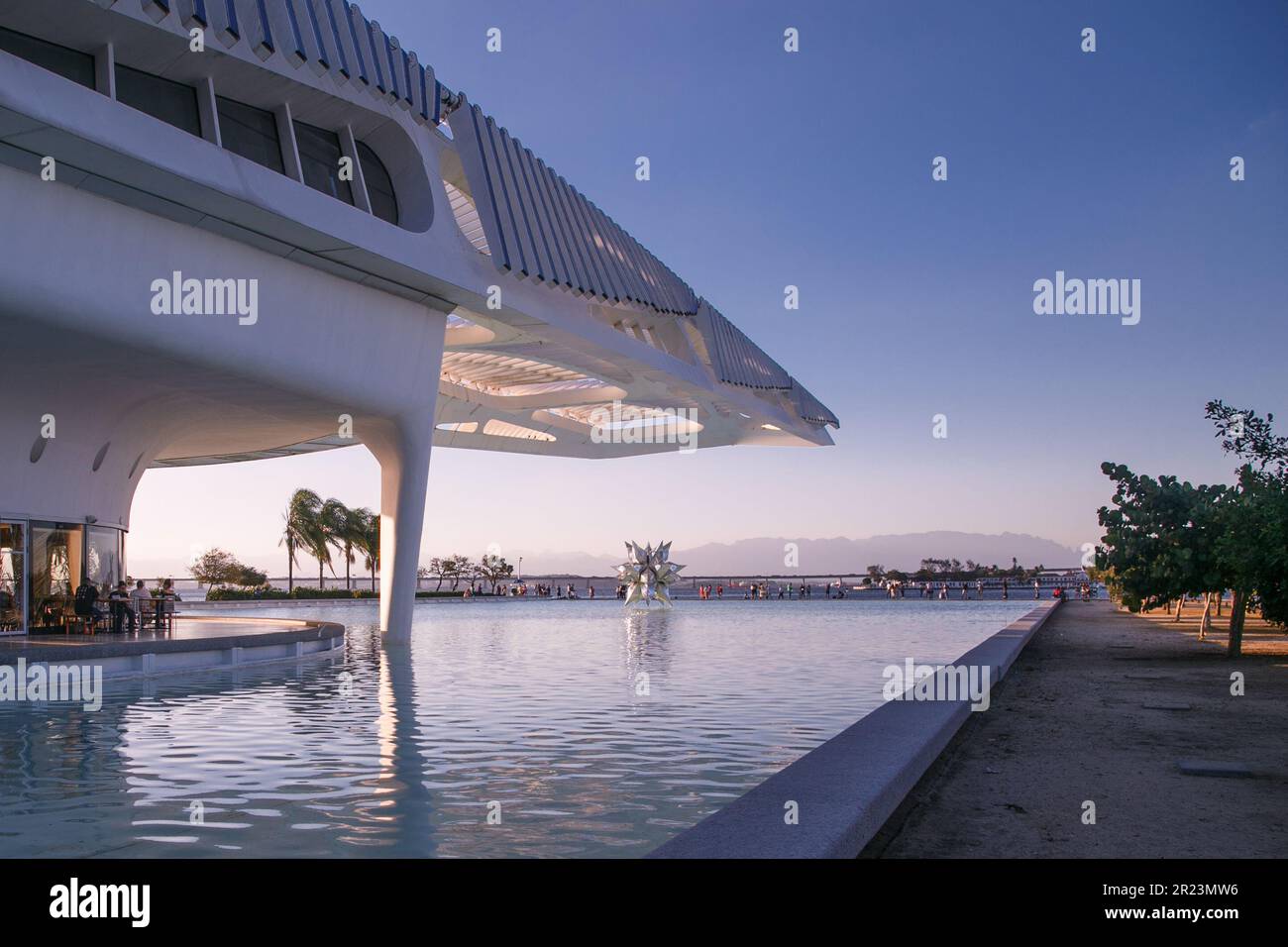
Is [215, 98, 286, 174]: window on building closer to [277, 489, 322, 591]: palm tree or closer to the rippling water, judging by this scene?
the rippling water

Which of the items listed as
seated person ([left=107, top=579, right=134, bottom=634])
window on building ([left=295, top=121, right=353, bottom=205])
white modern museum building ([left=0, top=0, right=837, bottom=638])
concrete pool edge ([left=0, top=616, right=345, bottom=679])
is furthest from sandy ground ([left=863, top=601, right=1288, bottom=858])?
seated person ([left=107, top=579, right=134, bottom=634])

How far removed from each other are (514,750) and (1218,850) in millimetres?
5015

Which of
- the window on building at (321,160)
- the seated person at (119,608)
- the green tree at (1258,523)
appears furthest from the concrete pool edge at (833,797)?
the seated person at (119,608)

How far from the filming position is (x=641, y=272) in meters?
27.0

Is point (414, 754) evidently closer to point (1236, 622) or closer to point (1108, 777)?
point (1108, 777)

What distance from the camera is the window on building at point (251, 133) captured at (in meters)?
16.7

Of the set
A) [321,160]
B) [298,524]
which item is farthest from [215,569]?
[321,160]

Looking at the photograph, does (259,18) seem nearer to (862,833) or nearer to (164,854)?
(164,854)

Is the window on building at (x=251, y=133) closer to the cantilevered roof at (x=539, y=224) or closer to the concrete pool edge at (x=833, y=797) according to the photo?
the cantilevered roof at (x=539, y=224)

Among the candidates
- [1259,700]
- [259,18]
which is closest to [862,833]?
[1259,700]

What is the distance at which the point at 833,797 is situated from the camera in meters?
5.14

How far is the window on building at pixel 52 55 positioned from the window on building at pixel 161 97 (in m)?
0.53

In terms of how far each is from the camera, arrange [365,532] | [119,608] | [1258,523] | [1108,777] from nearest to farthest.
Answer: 1. [1108,777]
2. [1258,523]
3. [119,608]
4. [365,532]

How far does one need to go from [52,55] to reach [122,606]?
10.2 m
